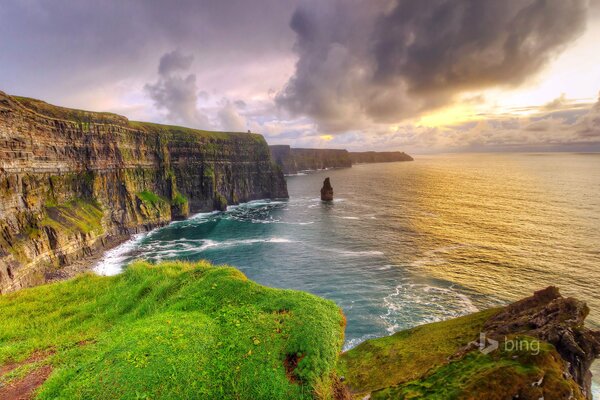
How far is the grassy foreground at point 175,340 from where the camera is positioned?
41.2 feet

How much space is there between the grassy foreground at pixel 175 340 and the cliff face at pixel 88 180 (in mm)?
32603

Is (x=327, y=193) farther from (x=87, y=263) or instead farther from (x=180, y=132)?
(x=87, y=263)

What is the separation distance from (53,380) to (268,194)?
132901 millimetres

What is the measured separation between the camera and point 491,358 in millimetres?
12945

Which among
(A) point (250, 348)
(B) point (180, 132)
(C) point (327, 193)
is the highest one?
(B) point (180, 132)

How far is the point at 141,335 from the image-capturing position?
15.7m

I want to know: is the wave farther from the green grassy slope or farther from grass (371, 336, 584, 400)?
grass (371, 336, 584, 400)

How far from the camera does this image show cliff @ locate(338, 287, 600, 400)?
34.6 feet

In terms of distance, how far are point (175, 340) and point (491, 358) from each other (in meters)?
15.0

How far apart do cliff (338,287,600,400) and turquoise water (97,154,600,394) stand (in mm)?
11012

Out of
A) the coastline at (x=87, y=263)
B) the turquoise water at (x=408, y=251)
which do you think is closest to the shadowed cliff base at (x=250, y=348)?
the turquoise water at (x=408, y=251)

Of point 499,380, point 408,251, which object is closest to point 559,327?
point 499,380

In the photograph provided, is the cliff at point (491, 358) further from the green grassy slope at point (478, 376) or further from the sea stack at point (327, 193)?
the sea stack at point (327, 193)

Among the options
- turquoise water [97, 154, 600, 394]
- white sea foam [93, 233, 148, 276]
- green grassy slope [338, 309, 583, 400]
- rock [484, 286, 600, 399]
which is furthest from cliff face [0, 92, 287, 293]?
rock [484, 286, 600, 399]
